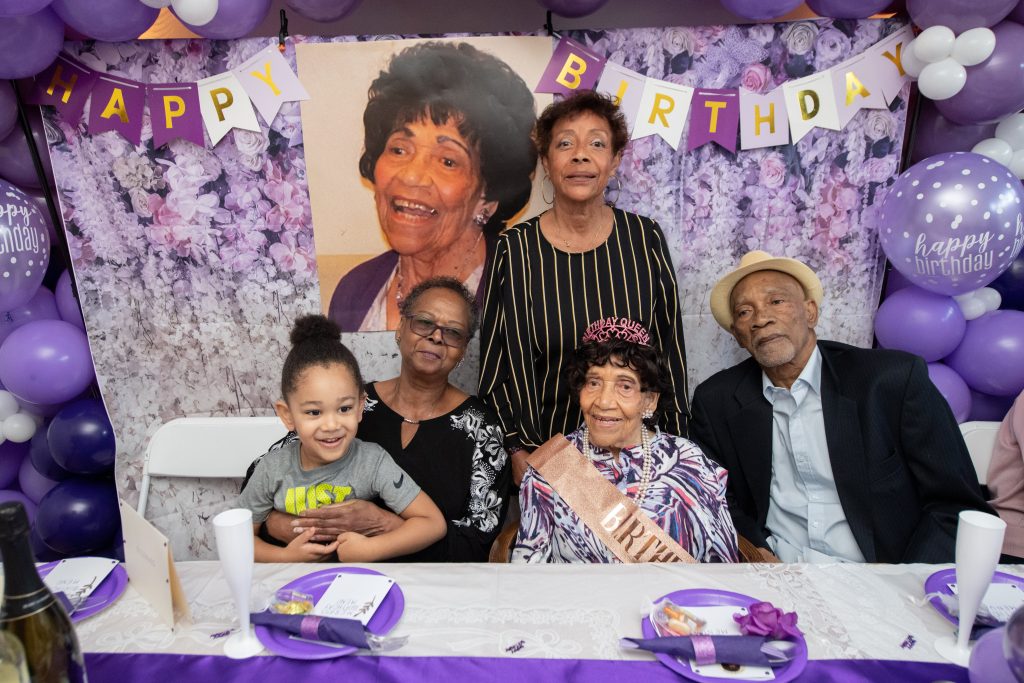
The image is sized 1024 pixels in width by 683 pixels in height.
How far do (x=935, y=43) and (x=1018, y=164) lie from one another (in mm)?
522

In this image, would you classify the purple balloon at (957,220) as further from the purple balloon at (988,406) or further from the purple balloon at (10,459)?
the purple balloon at (10,459)

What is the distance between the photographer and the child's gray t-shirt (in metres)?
1.64

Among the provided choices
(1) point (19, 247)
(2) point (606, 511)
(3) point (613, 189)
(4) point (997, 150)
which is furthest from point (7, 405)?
(4) point (997, 150)

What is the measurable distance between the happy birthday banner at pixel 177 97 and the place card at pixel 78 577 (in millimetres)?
1691

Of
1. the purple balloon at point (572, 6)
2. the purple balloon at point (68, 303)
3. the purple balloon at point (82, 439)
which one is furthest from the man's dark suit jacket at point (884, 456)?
the purple balloon at point (68, 303)

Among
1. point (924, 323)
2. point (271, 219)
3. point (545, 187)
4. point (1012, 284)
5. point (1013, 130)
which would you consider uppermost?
point (1013, 130)

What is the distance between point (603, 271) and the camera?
7.30 ft

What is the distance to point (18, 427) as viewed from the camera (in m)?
2.54

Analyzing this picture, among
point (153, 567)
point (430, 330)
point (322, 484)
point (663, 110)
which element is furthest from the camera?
point (663, 110)

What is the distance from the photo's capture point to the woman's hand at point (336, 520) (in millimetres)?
1587

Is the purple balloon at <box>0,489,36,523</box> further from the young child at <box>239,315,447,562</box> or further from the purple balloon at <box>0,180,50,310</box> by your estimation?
the young child at <box>239,315,447,562</box>

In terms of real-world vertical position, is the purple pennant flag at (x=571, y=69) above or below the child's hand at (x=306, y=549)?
above

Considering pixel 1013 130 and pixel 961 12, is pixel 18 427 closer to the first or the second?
pixel 961 12

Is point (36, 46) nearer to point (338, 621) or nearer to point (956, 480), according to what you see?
point (338, 621)
